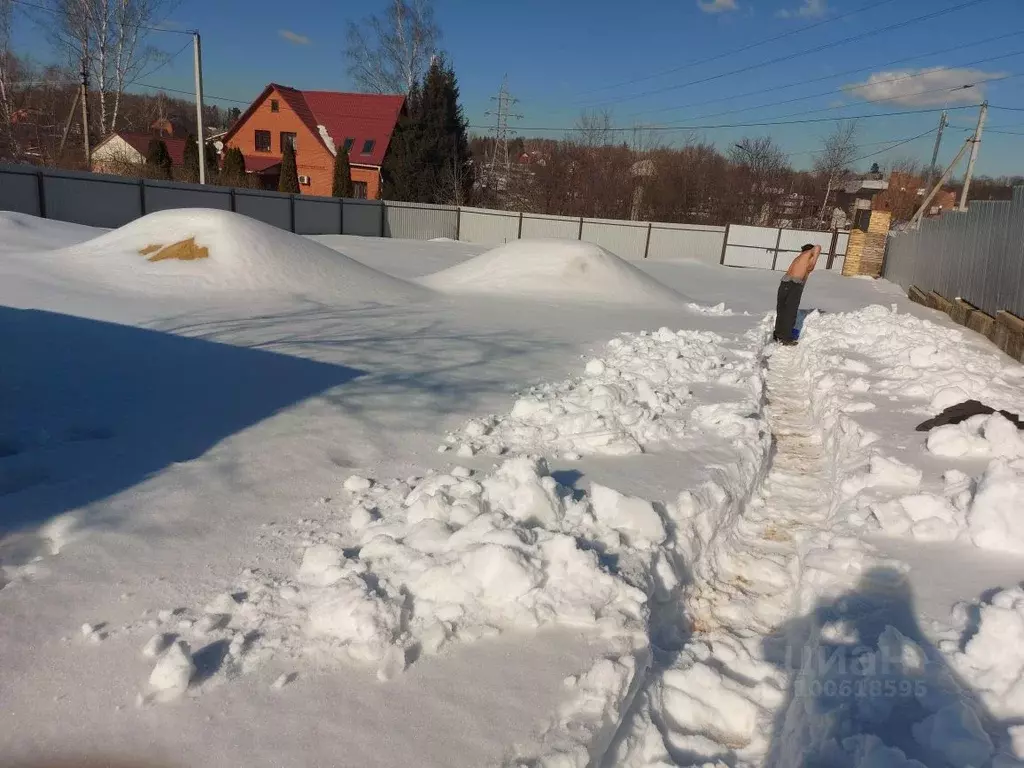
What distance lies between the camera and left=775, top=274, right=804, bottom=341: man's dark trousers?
30.2ft

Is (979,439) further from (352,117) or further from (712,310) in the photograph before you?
(352,117)

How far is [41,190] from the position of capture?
1681 cm

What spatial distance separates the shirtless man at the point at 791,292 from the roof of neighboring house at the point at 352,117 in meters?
29.7

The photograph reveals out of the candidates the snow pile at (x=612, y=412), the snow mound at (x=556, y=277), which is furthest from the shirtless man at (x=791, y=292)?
the snow pile at (x=612, y=412)

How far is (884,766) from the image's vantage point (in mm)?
1708

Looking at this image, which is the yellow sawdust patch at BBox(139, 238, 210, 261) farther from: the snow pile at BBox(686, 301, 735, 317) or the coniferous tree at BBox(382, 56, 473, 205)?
the coniferous tree at BBox(382, 56, 473, 205)

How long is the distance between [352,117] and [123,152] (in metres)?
12.4

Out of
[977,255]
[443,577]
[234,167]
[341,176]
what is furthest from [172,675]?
[234,167]

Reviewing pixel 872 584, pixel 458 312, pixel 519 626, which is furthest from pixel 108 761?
pixel 458 312

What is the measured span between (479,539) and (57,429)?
106 inches

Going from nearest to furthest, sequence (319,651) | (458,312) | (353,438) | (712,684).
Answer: (319,651), (712,684), (353,438), (458,312)

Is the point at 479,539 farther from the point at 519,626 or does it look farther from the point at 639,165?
the point at 639,165

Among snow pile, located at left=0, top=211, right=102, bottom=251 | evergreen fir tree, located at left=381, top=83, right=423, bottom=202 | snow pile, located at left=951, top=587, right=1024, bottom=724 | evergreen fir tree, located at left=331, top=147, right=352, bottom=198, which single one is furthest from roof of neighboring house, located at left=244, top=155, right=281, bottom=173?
snow pile, located at left=951, top=587, right=1024, bottom=724

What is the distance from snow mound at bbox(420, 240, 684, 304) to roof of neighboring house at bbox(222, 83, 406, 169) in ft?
81.8
